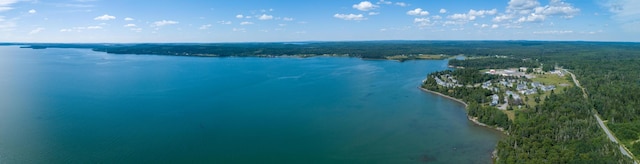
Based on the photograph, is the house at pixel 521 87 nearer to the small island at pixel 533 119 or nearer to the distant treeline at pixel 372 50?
the small island at pixel 533 119

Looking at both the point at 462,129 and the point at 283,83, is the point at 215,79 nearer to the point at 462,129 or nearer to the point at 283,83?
the point at 283,83

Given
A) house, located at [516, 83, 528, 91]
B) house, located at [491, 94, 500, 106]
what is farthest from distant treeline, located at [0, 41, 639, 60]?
house, located at [491, 94, 500, 106]

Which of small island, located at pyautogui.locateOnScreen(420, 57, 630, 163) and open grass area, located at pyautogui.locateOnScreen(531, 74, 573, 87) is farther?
open grass area, located at pyautogui.locateOnScreen(531, 74, 573, 87)

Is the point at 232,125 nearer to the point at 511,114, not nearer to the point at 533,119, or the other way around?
the point at 533,119

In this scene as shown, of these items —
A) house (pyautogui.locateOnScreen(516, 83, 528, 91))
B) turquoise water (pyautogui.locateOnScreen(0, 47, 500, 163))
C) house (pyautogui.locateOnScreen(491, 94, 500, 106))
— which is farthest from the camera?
house (pyautogui.locateOnScreen(516, 83, 528, 91))

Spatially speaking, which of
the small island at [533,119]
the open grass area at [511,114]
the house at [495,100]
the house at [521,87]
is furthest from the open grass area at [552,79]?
the open grass area at [511,114]

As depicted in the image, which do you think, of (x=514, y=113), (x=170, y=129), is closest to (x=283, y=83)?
(x=170, y=129)

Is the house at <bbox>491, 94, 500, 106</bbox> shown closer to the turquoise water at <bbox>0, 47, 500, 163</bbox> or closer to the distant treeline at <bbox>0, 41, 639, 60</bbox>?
the turquoise water at <bbox>0, 47, 500, 163</bbox>

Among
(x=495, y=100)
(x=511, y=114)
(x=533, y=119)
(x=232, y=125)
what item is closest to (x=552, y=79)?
(x=495, y=100)
